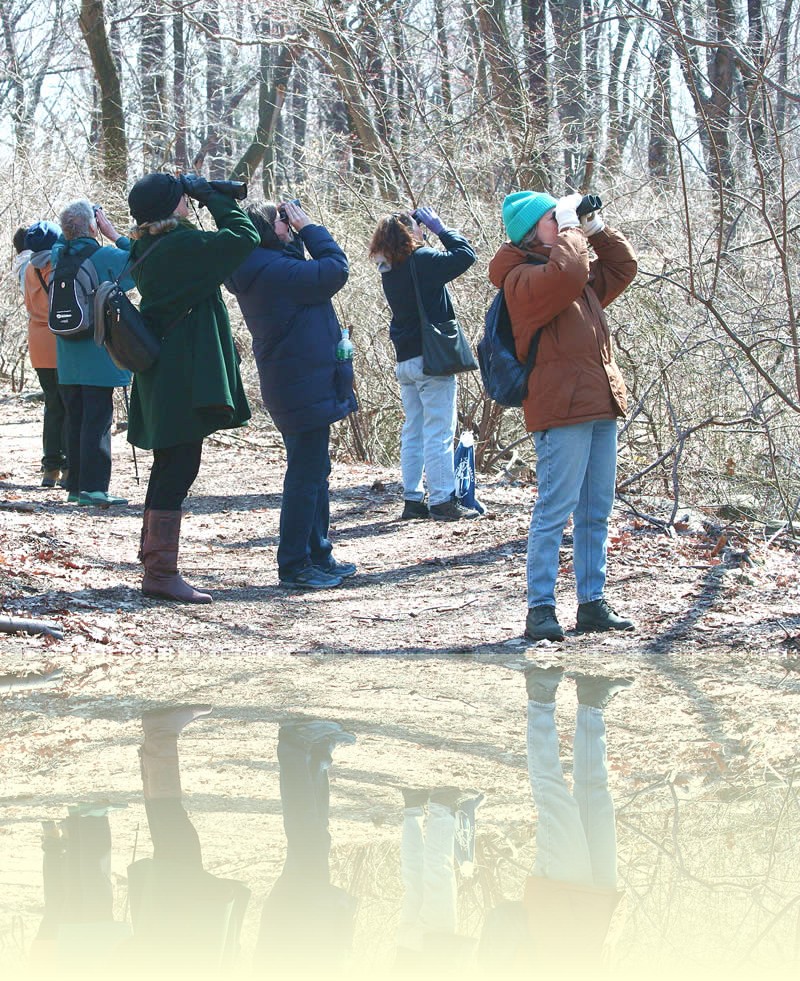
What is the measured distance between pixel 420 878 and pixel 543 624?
2.58 meters

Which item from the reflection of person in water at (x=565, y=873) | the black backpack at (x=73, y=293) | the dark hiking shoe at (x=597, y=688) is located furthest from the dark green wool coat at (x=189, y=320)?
the black backpack at (x=73, y=293)

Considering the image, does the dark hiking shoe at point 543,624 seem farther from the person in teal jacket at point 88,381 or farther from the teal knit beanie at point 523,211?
the person in teal jacket at point 88,381

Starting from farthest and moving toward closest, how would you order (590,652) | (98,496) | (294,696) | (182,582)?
(98,496)
(182,582)
(590,652)
(294,696)

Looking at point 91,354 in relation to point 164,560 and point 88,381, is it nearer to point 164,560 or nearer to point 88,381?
point 88,381

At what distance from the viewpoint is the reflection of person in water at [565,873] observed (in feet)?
8.73

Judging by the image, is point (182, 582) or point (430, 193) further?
point (430, 193)

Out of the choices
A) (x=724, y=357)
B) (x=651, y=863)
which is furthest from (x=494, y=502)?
(x=651, y=863)

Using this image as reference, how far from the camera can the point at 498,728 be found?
14.0 ft

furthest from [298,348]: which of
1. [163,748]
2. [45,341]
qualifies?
[45,341]

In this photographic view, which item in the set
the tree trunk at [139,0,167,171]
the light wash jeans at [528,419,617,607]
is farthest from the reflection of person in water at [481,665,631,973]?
the tree trunk at [139,0,167,171]

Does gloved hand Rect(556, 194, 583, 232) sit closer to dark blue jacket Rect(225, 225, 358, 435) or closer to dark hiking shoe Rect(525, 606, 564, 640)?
dark blue jacket Rect(225, 225, 358, 435)

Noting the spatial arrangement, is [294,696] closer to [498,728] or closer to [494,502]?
[498,728]

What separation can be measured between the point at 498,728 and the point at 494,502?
196 inches

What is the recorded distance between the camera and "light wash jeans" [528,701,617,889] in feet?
10.1
